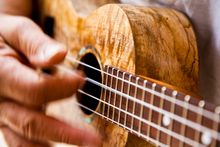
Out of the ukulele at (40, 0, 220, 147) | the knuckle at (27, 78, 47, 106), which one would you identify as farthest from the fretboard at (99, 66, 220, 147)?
the knuckle at (27, 78, 47, 106)

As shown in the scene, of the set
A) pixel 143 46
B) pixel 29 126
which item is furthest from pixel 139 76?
pixel 29 126

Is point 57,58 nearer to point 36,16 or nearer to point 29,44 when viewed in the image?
point 29,44

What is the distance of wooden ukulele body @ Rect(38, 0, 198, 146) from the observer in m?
0.59

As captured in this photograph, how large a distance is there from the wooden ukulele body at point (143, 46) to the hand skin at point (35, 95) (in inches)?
3.2

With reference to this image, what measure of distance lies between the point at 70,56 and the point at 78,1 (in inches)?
5.0

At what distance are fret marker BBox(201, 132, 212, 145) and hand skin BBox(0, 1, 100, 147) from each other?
17 centimetres

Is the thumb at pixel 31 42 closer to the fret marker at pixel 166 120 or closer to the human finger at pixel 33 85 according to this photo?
the human finger at pixel 33 85

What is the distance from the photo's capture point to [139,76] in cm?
55

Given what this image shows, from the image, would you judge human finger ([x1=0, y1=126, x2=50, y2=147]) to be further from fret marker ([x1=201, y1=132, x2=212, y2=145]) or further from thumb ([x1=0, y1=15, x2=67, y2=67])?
fret marker ([x1=201, y1=132, x2=212, y2=145])

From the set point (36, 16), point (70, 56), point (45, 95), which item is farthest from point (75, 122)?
point (36, 16)

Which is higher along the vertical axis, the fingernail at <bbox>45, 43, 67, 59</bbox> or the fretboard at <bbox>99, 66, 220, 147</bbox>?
the fingernail at <bbox>45, 43, 67, 59</bbox>

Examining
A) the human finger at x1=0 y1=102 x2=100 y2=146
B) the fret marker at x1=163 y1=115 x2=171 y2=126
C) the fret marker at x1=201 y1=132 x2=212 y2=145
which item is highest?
the fret marker at x1=201 y1=132 x2=212 y2=145

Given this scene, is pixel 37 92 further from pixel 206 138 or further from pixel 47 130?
pixel 206 138

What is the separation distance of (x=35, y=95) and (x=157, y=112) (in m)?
0.16
